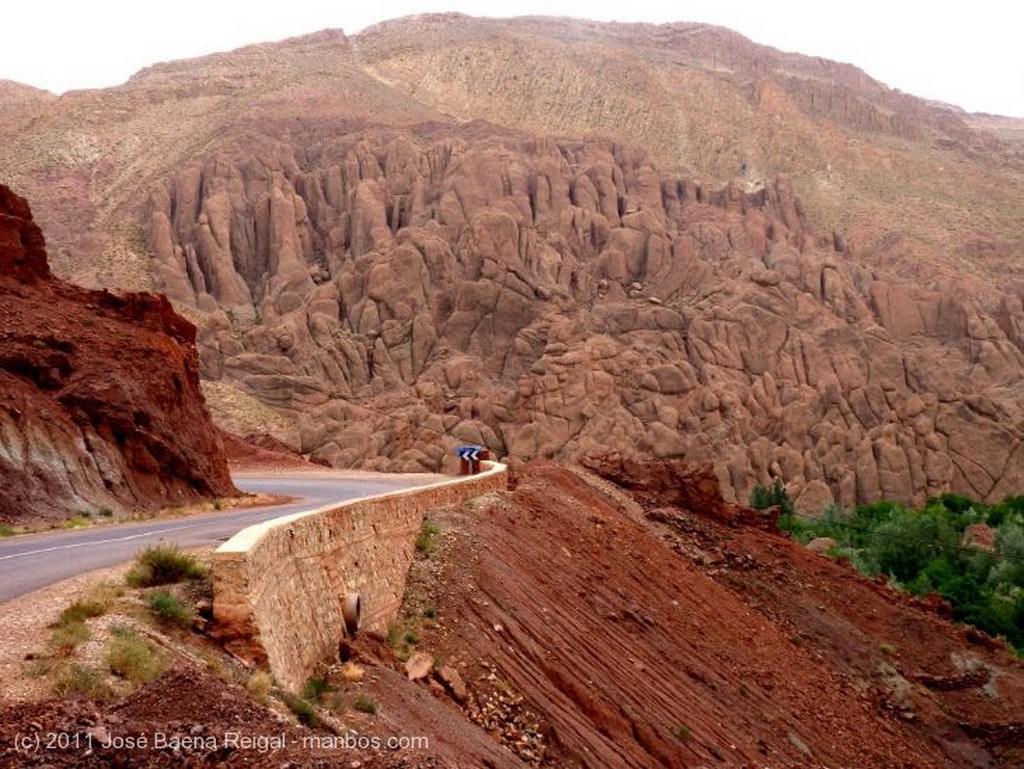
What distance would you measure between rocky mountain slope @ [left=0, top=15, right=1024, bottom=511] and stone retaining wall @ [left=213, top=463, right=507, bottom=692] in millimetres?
34551

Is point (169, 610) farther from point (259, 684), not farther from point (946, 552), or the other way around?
point (946, 552)

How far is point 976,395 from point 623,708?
62.9 meters

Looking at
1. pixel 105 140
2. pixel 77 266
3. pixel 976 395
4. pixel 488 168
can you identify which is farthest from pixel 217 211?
pixel 976 395

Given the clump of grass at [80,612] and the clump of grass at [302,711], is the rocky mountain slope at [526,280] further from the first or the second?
the clump of grass at [302,711]

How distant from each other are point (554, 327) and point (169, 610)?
59.7 meters

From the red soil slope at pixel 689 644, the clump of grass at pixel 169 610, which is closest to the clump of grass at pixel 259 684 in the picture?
the clump of grass at pixel 169 610

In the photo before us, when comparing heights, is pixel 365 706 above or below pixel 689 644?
above

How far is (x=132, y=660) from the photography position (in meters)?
9.45

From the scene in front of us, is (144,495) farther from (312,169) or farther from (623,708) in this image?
(312,169)

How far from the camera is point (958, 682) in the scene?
3291 centimetres

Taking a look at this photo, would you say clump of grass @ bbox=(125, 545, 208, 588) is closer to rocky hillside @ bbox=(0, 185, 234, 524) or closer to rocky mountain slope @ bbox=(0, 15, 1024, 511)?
rocky hillside @ bbox=(0, 185, 234, 524)

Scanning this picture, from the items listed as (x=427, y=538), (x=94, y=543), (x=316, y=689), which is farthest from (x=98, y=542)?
(x=316, y=689)

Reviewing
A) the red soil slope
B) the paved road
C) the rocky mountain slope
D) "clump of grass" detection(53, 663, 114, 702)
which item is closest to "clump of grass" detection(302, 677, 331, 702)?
the paved road

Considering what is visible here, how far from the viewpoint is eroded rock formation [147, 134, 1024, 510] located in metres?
63.6
